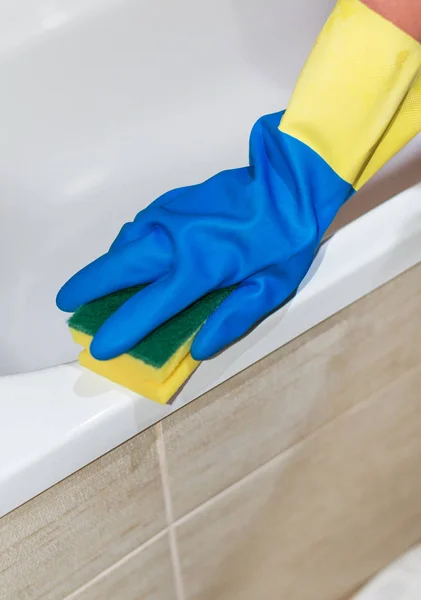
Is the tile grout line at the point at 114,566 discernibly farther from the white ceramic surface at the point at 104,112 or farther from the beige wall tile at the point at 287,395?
the white ceramic surface at the point at 104,112

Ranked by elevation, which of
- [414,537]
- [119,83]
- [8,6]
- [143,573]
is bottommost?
[414,537]

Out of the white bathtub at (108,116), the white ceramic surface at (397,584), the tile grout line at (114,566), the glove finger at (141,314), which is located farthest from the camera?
the white bathtub at (108,116)

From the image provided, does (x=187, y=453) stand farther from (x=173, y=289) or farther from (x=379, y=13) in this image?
(x=379, y=13)

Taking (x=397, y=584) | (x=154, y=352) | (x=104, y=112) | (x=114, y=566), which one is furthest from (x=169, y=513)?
(x=104, y=112)

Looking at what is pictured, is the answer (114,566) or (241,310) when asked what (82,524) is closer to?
(114,566)

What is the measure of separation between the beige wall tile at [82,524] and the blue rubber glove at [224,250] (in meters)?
0.10

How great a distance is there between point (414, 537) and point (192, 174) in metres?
0.61

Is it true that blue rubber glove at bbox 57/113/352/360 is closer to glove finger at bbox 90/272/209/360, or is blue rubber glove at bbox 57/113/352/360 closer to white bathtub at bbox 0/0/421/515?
glove finger at bbox 90/272/209/360

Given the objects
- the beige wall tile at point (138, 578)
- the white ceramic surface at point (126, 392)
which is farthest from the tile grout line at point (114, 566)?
the white ceramic surface at point (126, 392)

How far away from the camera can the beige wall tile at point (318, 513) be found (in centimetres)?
61

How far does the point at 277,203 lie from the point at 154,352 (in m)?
0.13

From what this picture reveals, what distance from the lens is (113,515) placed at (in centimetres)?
49

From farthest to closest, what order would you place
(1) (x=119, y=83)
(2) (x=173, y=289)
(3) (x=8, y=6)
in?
(1) (x=119, y=83)
(3) (x=8, y=6)
(2) (x=173, y=289)

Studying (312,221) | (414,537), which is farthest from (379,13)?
(414,537)
